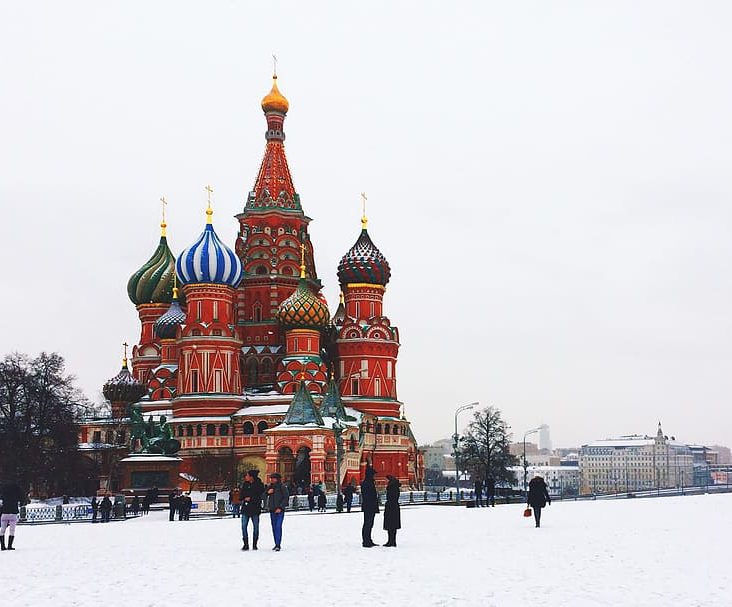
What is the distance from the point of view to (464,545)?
20.1 m

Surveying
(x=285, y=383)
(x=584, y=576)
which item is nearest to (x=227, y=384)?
(x=285, y=383)

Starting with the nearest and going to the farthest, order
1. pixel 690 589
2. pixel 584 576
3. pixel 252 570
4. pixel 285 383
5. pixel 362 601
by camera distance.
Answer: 1. pixel 362 601
2. pixel 690 589
3. pixel 584 576
4. pixel 252 570
5. pixel 285 383

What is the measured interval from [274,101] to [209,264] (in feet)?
50.9

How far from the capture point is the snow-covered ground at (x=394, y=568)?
12.9m

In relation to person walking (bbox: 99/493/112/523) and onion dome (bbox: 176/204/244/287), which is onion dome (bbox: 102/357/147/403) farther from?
person walking (bbox: 99/493/112/523)

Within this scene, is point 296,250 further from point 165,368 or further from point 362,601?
point 362,601

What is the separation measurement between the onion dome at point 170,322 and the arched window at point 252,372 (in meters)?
5.33

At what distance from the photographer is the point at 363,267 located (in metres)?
69.4

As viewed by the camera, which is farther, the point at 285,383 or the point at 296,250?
the point at 296,250

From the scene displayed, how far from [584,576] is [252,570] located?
15.8 feet

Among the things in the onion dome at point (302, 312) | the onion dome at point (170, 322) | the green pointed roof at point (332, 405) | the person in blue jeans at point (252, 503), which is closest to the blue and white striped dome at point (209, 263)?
the onion dome at point (302, 312)

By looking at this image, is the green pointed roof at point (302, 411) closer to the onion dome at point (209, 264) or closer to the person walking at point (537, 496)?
the onion dome at point (209, 264)

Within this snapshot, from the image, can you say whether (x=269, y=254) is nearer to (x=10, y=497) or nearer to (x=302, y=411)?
(x=302, y=411)

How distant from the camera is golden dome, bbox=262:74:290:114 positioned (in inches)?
2911
